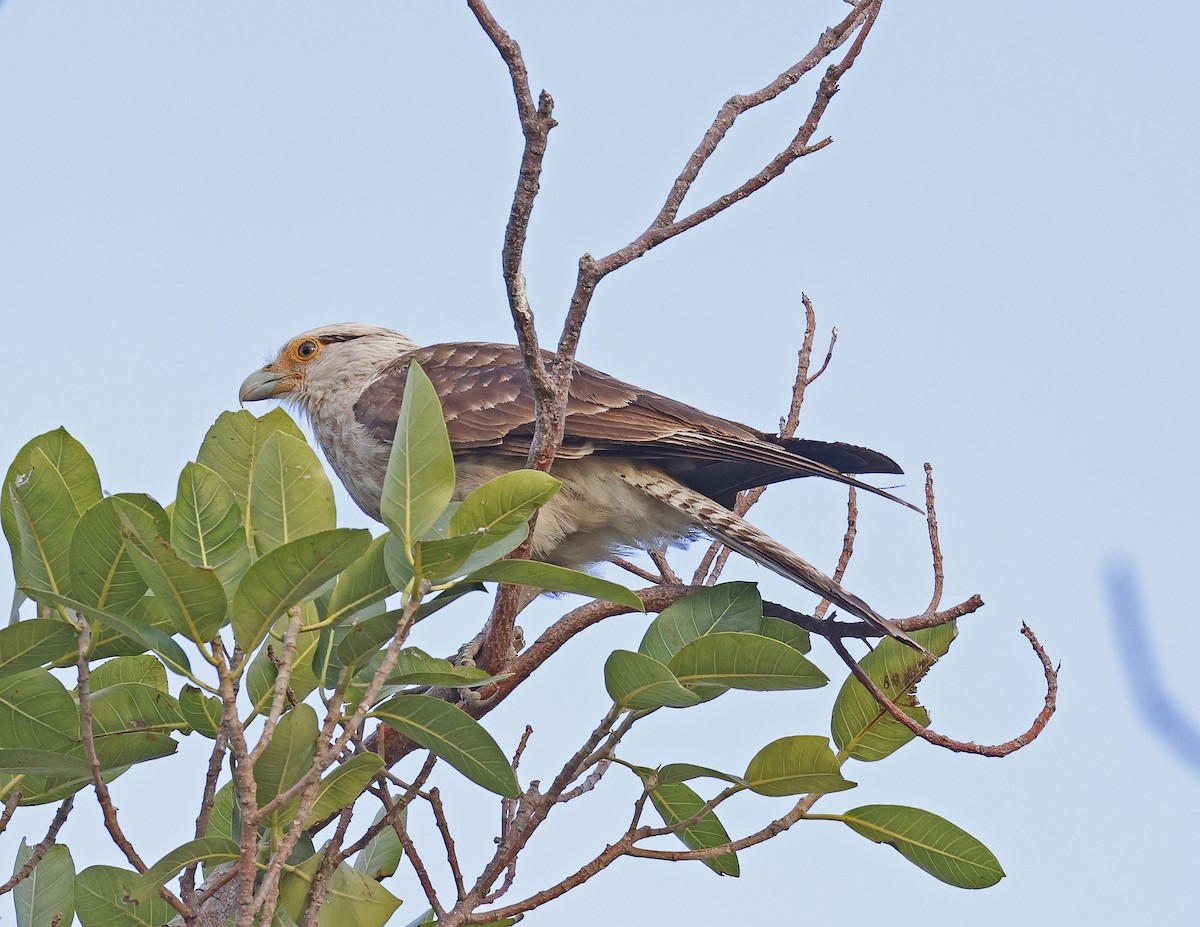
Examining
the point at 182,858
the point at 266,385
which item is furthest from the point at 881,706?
the point at 266,385

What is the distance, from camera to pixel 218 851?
108 inches

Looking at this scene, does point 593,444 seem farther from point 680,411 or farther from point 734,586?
point 734,586

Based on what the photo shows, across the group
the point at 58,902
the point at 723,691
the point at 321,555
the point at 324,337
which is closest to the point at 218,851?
the point at 58,902

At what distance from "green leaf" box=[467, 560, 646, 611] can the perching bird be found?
1803mm

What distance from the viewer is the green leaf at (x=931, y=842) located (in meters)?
3.17

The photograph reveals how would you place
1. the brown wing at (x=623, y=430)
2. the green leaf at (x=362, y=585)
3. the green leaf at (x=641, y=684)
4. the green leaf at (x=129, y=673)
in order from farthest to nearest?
1. the brown wing at (x=623, y=430)
2. the green leaf at (x=129, y=673)
3. the green leaf at (x=641, y=684)
4. the green leaf at (x=362, y=585)

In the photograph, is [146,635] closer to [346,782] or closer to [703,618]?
[346,782]

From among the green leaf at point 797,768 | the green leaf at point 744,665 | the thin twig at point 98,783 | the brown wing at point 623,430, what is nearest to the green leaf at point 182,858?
the thin twig at point 98,783

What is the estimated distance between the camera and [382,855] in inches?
136

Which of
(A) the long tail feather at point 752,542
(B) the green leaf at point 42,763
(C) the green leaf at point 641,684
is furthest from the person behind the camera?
(A) the long tail feather at point 752,542

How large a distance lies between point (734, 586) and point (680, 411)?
1.64 m

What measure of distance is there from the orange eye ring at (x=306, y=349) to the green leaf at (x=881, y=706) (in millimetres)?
3922

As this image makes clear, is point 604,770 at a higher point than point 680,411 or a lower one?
lower

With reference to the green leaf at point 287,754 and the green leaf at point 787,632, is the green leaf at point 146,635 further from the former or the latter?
the green leaf at point 787,632
